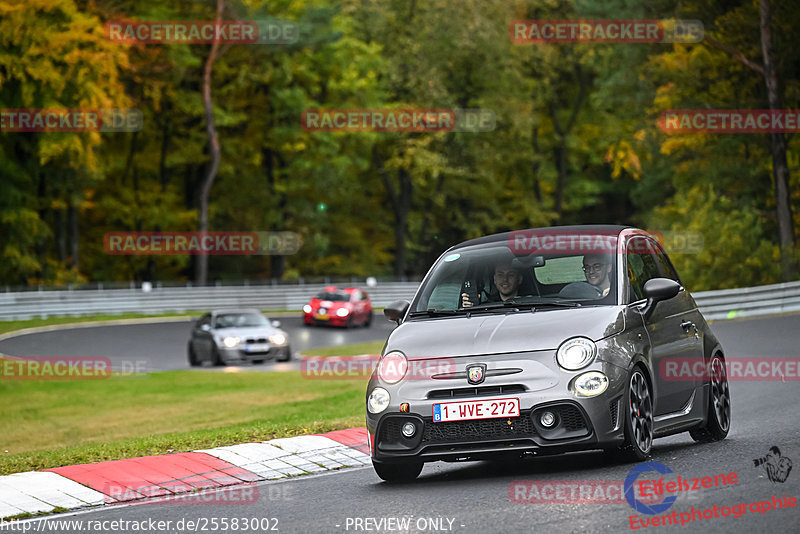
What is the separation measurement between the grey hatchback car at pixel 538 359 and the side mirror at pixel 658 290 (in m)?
0.01

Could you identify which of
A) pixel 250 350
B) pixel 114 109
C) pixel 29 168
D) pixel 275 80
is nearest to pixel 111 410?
pixel 250 350

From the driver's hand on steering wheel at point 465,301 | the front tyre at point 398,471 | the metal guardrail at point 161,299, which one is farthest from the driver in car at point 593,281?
the metal guardrail at point 161,299

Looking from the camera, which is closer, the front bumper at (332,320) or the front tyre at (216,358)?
the front tyre at (216,358)

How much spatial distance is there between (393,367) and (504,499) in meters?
1.46

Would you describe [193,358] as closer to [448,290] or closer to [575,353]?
[448,290]

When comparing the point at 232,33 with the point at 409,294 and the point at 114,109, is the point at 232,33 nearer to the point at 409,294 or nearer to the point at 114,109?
the point at 114,109

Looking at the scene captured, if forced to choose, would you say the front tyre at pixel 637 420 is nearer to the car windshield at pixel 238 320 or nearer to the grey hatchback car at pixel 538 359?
the grey hatchback car at pixel 538 359

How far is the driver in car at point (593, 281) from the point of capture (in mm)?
9172

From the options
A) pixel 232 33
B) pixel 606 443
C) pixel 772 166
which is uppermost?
pixel 232 33

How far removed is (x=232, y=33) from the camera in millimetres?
58750

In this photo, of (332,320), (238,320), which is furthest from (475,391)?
(332,320)

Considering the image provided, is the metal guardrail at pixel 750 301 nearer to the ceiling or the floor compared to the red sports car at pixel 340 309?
nearer to the ceiling

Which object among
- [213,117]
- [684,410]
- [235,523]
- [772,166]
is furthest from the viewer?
[213,117]

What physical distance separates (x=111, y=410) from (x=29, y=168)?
37.8 m
